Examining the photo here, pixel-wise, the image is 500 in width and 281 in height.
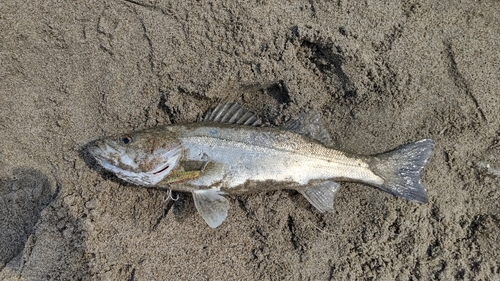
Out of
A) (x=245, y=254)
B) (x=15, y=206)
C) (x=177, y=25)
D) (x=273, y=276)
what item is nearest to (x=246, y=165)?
(x=245, y=254)

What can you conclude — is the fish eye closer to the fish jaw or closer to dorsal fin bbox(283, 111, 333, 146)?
the fish jaw

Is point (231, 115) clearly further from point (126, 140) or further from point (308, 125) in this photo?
point (126, 140)

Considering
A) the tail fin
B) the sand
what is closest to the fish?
the tail fin

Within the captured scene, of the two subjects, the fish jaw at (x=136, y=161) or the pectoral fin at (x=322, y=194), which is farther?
the pectoral fin at (x=322, y=194)

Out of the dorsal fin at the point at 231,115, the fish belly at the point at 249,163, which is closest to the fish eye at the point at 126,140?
the fish belly at the point at 249,163

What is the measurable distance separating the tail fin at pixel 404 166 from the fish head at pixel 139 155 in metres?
2.01

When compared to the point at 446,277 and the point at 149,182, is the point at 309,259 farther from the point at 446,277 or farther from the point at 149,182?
the point at 149,182

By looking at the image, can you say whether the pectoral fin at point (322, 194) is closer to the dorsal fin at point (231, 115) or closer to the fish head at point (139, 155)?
the dorsal fin at point (231, 115)

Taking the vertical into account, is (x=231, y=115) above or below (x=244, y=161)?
above

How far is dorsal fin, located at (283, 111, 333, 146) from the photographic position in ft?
11.9

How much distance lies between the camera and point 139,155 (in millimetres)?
3373

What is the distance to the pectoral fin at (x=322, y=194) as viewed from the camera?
11.7 feet

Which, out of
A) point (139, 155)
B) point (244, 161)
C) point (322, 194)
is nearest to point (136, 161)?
point (139, 155)

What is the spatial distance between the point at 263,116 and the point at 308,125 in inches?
19.5
